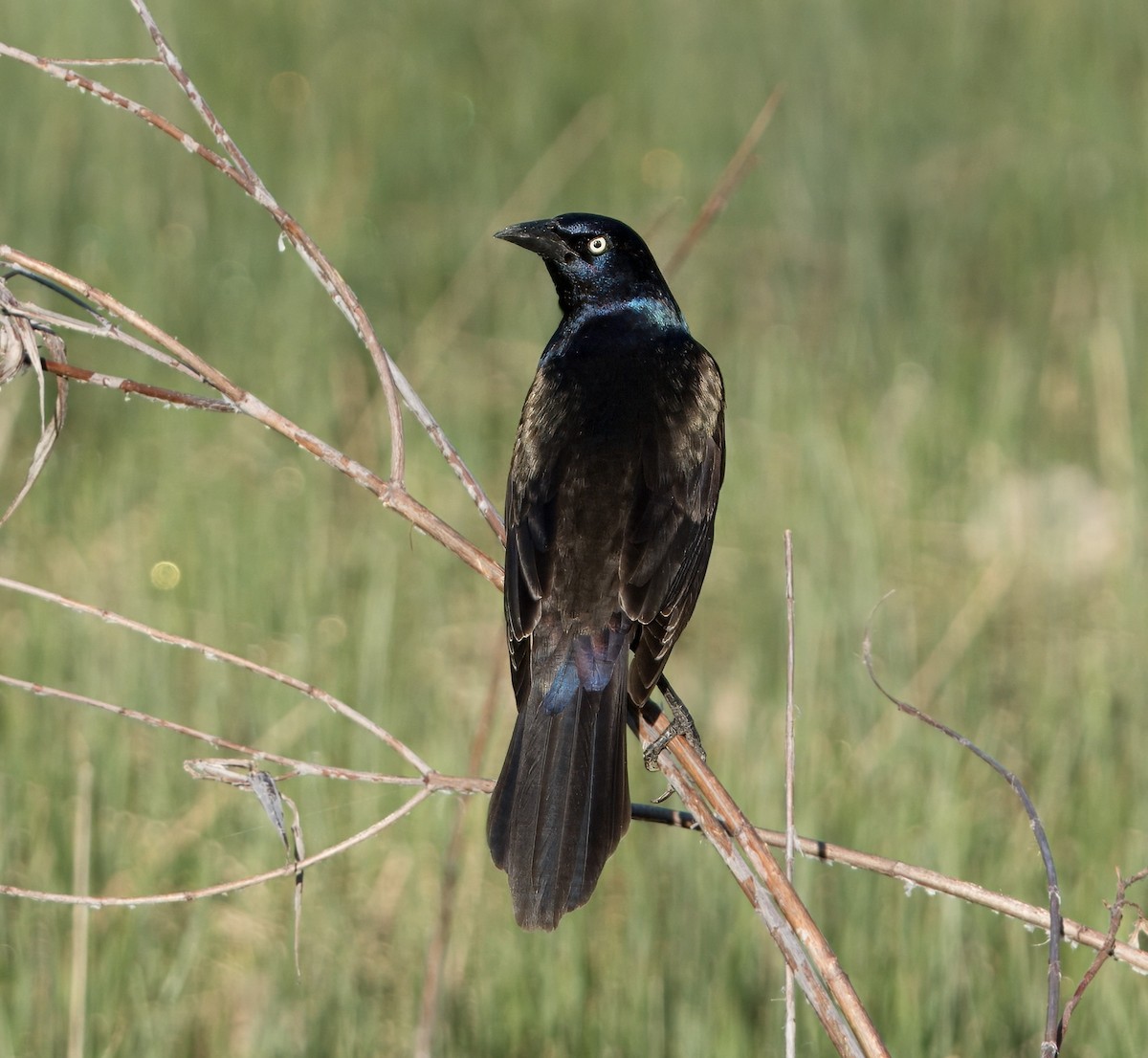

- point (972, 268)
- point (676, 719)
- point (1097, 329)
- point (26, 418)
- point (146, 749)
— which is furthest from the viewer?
point (972, 268)

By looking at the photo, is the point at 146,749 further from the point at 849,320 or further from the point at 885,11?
the point at 885,11

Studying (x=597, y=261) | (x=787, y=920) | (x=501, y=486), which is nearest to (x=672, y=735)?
(x=787, y=920)

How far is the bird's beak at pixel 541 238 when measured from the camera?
3680mm

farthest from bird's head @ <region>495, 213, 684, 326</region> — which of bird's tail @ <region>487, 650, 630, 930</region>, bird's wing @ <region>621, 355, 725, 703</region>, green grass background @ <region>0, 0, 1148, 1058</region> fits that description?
bird's tail @ <region>487, 650, 630, 930</region>

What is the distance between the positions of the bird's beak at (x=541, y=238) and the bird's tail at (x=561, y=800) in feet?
3.84

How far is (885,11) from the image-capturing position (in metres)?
9.02

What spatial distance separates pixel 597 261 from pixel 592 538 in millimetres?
839

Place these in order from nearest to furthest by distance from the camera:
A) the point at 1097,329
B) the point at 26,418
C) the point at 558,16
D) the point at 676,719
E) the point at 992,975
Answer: the point at 676,719 < the point at 992,975 < the point at 26,418 < the point at 1097,329 < the point at 558,16

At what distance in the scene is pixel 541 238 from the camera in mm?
3709

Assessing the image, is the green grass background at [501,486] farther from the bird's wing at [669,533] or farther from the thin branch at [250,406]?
the thin branch at [250,406]

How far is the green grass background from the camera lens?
3.78 metres

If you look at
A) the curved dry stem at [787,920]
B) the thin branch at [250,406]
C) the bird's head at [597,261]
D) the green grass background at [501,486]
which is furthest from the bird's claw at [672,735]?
the bird's head at [597,261]

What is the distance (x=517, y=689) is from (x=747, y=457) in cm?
342

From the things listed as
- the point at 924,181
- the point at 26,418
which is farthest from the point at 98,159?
the point at 924,181
